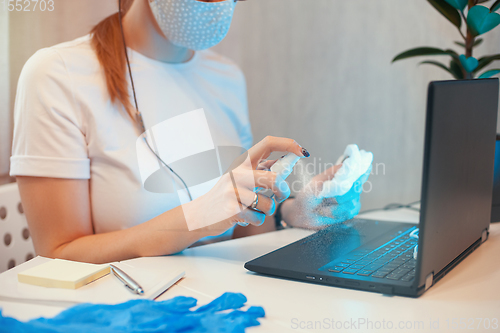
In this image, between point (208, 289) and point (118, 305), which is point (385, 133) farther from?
point (118, 305)

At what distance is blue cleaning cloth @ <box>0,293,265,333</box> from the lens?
13.2 inches

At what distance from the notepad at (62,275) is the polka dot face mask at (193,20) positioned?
0.43 metres

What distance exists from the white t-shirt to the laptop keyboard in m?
0.34

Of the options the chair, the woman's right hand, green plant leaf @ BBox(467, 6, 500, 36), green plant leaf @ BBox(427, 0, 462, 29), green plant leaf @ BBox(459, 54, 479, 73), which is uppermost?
green plant leaf @ BBox(427, 0, 462, 29)

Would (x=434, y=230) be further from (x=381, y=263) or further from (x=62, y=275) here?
(x=62, y=275)

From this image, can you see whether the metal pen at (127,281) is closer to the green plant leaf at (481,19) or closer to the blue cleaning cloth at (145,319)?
the blue cleaning cloth at (145,319)

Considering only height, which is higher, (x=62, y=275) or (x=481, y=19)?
(x=481, y=19)

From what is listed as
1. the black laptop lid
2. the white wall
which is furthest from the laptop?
the white wall

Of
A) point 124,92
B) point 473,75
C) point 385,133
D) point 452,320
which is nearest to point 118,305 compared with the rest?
point 452,320

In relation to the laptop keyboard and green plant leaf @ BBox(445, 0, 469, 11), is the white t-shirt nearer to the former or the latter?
the laptop keyboard

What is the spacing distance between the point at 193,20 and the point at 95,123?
25 centimetres

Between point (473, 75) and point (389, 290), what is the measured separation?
0.70m

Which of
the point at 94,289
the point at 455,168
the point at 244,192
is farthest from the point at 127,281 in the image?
the point at 455,168

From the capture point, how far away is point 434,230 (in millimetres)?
421
